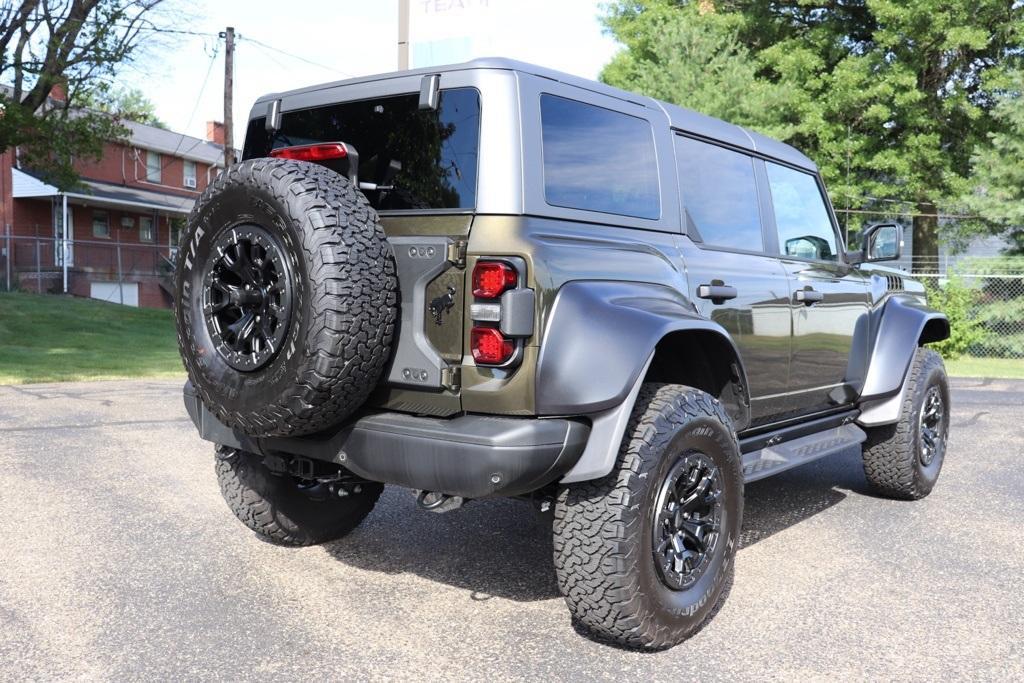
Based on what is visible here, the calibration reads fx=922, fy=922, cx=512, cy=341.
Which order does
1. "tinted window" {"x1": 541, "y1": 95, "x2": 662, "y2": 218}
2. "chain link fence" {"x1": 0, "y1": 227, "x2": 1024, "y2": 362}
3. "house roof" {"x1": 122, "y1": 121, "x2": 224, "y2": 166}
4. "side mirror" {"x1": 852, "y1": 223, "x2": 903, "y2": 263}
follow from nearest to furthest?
1. "tinted window" {"x1": 541, "y1": 95, "x2": 662, "y2": 218}
2. "side mirror" {"x1": 852, "y1": 223, "x2": 903, "y2": 263}
3. "chain link fence" {"x1": 0, "y1": 227, "x2": 1024, "y2": 362}
4. "house roof" {"x1": 122, "y1": 121, "x2": 224, "y2": 166}

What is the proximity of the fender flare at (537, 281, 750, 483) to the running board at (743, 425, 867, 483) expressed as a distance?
91 cm

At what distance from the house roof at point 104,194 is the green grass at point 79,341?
9.23m

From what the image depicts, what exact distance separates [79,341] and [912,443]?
52.5 ft

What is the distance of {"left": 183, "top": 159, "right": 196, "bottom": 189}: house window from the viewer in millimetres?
42219

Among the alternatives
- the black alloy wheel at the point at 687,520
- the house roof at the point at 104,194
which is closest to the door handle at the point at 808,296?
the black alloy wheel at the point at 687,520

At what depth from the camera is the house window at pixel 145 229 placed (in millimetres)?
37500

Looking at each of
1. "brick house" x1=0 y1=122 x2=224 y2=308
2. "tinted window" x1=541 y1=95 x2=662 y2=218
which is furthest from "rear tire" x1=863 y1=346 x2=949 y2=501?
"brick house" x1=0 y1=122 x2=224 y2=308

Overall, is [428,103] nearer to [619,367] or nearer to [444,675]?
[619,367]

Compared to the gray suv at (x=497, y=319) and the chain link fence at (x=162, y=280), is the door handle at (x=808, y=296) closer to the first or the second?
the gray suv at (x=497, y=319)

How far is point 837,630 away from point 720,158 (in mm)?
2203

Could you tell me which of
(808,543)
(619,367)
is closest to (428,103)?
(619,367)

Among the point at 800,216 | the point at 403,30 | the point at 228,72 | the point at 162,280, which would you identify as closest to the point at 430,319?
the point at 800,216

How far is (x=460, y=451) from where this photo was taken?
299cm

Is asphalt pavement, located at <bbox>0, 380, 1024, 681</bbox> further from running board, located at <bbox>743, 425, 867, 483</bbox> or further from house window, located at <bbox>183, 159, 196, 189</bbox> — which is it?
house window, located at <bbox>183, 159, 196, 189</bbox>
